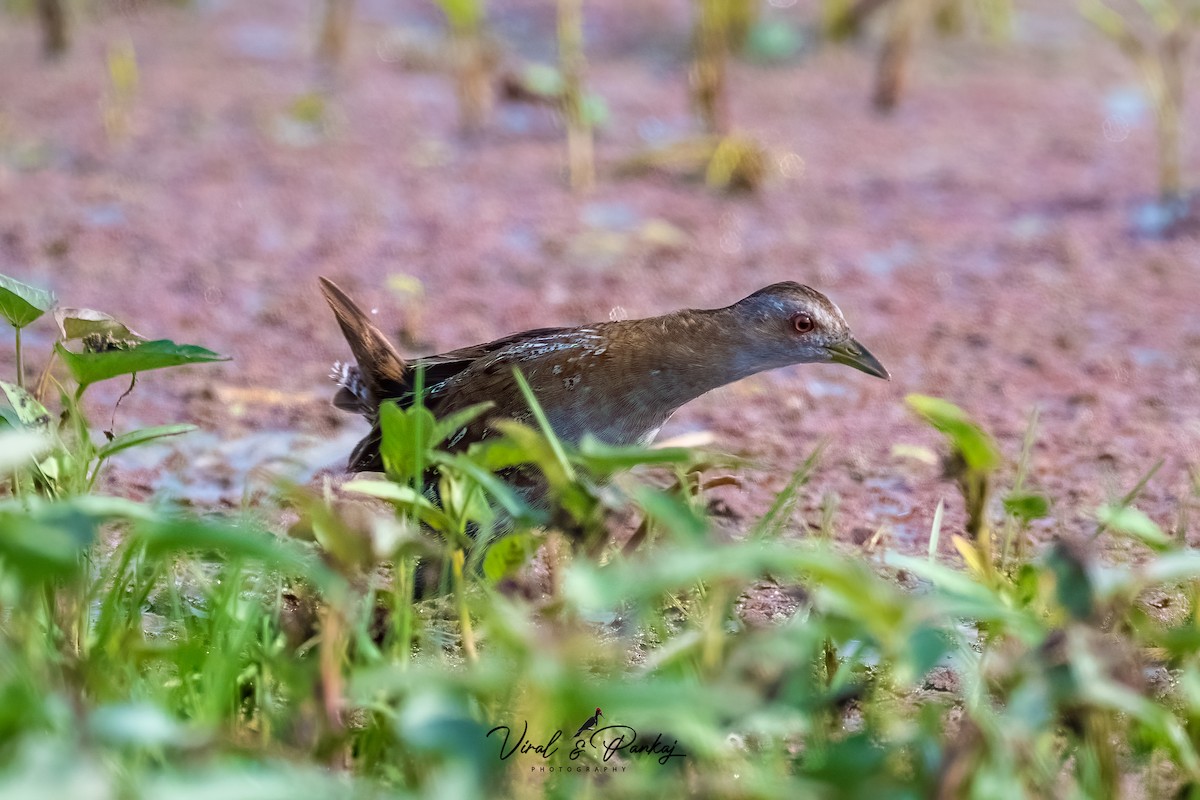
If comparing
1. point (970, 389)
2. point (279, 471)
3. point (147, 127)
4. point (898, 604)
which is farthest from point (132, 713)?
point (147, 127)

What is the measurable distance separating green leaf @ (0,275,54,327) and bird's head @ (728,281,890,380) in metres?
1.52

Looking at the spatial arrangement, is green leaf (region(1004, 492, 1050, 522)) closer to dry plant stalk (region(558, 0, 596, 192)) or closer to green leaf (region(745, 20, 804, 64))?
dry plant stalk (region(558, 0, 596, 192))

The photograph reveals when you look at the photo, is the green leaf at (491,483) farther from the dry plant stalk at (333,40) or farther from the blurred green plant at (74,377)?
the dry plant stalk at (333,40)

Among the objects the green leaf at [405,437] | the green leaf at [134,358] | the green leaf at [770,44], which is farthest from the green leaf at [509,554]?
the green leaf at [770,44]

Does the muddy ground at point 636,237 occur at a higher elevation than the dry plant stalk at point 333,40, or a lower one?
lower

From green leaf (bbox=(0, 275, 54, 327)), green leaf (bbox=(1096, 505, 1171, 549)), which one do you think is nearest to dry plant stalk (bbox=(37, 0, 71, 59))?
green leaf (bbox=(0, 275, 54, 327))

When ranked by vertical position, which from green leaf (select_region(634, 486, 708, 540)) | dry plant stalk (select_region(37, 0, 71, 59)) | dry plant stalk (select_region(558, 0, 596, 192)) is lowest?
green leaf (select_region(634, 486, 708, 540))

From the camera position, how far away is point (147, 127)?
6.57m

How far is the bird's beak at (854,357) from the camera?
339 cm

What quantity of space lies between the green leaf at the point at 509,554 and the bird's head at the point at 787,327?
1.18 metres

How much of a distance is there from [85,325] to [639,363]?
4.01 feet

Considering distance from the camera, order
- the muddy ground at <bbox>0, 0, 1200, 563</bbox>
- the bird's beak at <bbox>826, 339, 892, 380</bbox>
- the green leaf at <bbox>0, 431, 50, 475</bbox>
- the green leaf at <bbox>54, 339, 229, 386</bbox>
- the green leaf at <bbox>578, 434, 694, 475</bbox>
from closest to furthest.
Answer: the green leaf at <bbox>0, 431, 50, 475</bbox> → the green leaf at <bbox>578, 434, 694, 475</bbox> → the green leaf at <bbox>54, 339, 229, 386</bbox> → the bird's beak at <bbox>826, 339, 892, 380</bbox> → the muddy ground at <bbox>0, 0, 1200, 563</bbox>

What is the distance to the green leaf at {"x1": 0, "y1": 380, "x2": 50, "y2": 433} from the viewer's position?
2.57 m

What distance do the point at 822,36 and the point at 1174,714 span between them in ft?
21.3
